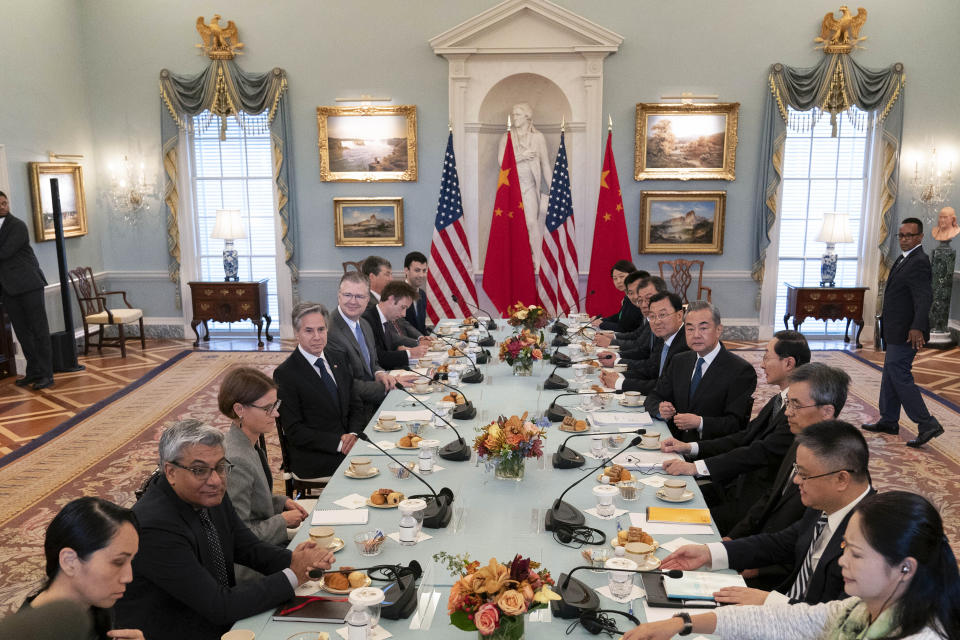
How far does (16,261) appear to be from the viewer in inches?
309

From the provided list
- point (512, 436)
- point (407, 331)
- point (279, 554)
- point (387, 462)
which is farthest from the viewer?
point (407, 331)

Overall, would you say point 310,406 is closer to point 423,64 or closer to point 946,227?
point 423,64

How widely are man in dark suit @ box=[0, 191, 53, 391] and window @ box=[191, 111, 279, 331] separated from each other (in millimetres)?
2510

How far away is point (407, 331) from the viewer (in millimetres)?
7203

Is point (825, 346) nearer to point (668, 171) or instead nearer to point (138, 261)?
point (668, 171)

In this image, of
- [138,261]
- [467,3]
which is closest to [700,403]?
[467,3]

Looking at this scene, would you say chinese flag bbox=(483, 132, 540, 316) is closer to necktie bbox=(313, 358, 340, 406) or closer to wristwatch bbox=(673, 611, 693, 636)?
necktie bbox=(313, 358, 340, 406)

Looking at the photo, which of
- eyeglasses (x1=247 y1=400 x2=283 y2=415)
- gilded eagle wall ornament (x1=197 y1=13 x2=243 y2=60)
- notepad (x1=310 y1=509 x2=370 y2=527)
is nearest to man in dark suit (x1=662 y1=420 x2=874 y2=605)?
notepad (x1=310 y1=509 x2=370 y2=527)

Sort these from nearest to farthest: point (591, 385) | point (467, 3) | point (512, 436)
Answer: point (512, 436), point (591, 385), point (467, 3)

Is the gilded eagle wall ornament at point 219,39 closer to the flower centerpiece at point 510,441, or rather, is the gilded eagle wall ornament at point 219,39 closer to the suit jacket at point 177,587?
the flower centerpiece at point 510,441

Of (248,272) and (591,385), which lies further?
(248,272)

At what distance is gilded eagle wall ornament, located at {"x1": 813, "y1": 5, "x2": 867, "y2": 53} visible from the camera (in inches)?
356

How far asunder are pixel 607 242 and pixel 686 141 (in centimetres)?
163

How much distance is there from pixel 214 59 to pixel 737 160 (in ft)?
20.6
